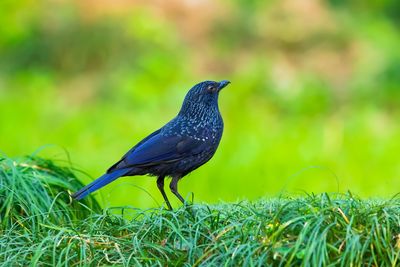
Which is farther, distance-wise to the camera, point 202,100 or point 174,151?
point 202,100

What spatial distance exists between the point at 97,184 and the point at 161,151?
39 cm

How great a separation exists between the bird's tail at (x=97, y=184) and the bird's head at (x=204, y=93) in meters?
0.62

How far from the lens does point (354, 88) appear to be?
41.3ft

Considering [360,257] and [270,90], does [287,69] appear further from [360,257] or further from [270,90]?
[360,257]

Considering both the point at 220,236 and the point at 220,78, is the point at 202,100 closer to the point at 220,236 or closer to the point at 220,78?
the point at 220,236

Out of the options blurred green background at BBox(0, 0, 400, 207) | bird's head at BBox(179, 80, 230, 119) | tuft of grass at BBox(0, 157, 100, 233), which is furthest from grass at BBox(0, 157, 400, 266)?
blurred green background at BBox(0, 0, 400, 207)

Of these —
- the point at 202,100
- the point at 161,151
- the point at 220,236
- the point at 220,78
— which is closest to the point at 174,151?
the point at 161,151

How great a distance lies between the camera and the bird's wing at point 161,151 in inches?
201

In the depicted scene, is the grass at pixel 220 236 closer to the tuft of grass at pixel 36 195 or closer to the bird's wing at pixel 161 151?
the tuft of grass at pixel 36 195

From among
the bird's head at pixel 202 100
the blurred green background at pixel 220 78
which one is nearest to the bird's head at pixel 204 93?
the bird's head at pixel 202 100

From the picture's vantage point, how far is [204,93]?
5.49 metres

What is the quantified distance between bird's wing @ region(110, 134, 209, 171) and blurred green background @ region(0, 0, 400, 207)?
3230mm

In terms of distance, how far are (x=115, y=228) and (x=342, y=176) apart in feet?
13.9

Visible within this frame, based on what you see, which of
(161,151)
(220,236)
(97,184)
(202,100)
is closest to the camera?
(220,236)
